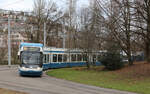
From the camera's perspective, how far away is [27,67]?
20.3 m

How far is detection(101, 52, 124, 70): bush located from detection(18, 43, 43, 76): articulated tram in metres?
10.6

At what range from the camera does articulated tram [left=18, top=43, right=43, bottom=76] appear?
20375mm

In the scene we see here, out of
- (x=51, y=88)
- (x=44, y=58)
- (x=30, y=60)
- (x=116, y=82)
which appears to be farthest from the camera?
(x=44, y=58)

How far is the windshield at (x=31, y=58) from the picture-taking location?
2072 centimetres

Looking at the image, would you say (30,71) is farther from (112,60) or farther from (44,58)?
(112,60)

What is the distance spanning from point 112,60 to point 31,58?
38.8ft

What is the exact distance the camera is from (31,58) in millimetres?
20969

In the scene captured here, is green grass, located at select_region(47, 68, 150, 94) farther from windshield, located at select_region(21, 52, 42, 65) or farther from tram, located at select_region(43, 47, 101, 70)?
tram, located at select_region(43, 47, 101, 70)

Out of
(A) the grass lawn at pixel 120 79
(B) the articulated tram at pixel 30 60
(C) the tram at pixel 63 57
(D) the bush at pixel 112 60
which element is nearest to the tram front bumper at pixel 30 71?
(B) the articulated tram at pixel 30 60

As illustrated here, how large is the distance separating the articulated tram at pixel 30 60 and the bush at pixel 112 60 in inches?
416

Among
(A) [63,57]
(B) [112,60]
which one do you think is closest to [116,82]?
(B) [112,60]

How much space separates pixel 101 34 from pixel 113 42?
102 inches

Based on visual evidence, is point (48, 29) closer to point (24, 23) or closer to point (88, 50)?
point (24, 23)

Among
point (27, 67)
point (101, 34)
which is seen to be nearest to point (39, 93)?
point (27, 67)
